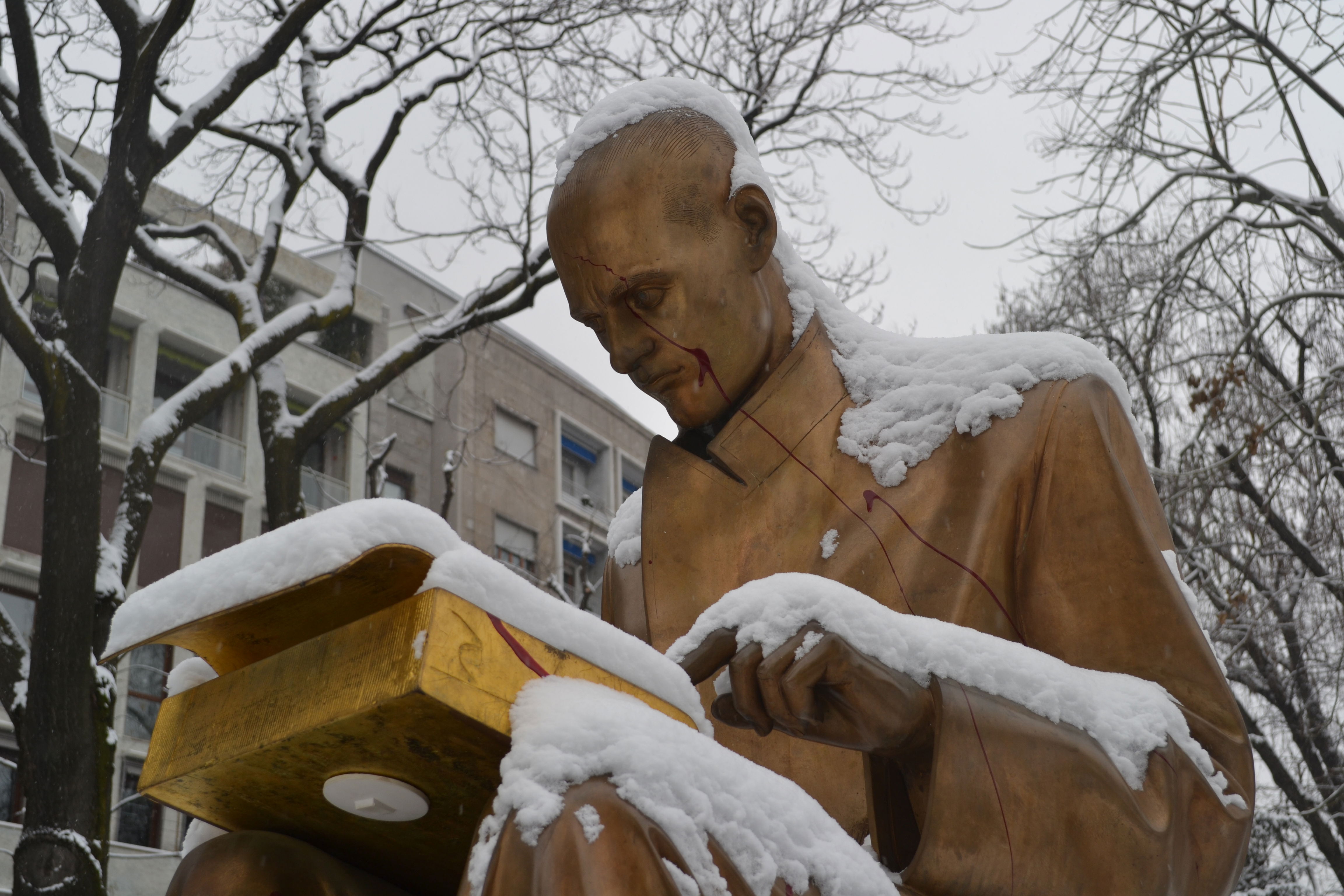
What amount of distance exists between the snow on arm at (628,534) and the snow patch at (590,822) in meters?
1.18

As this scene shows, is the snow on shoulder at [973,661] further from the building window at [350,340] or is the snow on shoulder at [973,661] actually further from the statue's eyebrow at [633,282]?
the building window at [350,340]

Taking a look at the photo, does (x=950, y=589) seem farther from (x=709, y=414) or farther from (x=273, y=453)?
(x=273, y=453)

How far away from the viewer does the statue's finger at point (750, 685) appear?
1755 millimetres

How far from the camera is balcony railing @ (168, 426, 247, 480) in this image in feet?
75.3

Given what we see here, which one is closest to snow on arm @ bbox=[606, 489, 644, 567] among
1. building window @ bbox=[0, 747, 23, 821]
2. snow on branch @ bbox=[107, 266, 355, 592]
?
snow on branch @ bbox=[107, 266, 355, 592]

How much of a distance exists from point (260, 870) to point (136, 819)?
1918cm

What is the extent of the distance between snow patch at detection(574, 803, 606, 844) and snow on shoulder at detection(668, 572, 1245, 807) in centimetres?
38

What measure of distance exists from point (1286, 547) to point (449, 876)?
Result: 10985 millimetres

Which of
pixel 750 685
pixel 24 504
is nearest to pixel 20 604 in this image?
pixel 24 504

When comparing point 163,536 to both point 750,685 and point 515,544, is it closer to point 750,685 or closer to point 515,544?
point 515,544

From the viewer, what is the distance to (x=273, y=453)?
9.19 meters

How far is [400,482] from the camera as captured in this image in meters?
25.5

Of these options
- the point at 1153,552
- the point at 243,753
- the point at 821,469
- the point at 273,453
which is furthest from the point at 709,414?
the point at 273,453

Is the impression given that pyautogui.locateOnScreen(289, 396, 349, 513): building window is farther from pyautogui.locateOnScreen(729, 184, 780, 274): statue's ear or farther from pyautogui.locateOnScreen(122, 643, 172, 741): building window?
pyautogui.locateOnScreen(729, 184, 780, 274): statue's ear
